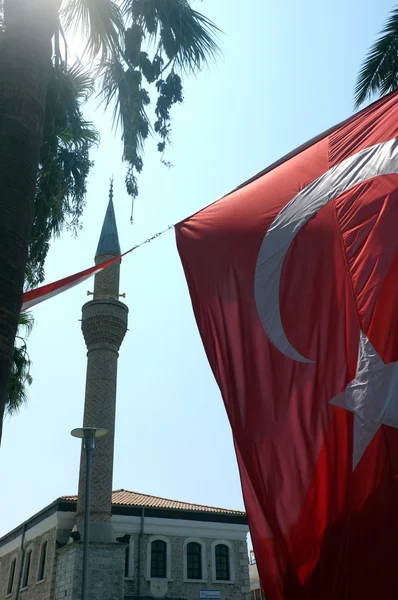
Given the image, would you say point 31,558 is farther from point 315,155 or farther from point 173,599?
point 315,155

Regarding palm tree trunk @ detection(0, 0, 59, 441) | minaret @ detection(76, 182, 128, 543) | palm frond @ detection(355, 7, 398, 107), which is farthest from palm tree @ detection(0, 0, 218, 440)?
minaret @ detection(76, 182, 128, 543)

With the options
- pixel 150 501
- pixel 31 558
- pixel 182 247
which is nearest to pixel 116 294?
pixel 150 501

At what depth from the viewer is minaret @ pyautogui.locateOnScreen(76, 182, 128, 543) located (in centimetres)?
2454

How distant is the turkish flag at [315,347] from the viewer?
3.65 metres

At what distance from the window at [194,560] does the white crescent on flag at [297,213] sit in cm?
2659

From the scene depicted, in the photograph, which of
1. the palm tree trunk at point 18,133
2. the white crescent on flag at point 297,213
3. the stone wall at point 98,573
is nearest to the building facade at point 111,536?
the stone wall at point 98,573

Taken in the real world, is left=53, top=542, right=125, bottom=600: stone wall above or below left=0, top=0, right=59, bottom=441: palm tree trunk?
above

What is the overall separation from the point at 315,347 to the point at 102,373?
23.1 m

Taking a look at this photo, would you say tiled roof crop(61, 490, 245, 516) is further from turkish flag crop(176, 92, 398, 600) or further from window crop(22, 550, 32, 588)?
turkish flag crop(176, 92, 398, 600)

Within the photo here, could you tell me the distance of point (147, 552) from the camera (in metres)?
27.9

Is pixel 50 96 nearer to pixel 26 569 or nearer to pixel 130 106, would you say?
pixel 130 106

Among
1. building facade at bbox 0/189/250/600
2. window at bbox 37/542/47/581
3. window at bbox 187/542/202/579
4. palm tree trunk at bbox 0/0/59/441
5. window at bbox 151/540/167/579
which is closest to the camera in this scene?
palm tree trunk at bbox 0/0/59/441

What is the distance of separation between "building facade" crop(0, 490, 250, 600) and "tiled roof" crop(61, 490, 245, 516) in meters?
0.05

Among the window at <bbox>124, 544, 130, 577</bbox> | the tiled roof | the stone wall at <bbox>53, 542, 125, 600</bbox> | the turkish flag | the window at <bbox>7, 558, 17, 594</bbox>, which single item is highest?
the tiled roof
